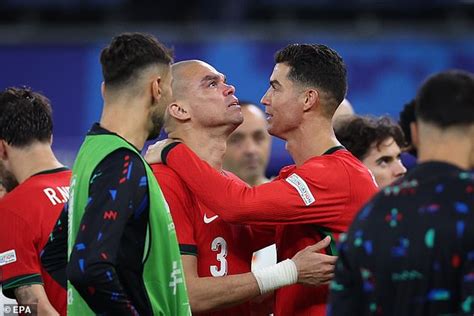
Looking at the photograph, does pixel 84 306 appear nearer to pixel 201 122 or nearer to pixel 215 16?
pixel 201 122

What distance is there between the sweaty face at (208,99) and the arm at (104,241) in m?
1.29

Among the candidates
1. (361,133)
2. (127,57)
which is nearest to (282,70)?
(127,57)

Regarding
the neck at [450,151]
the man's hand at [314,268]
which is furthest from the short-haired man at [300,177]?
the neck at [450,151]

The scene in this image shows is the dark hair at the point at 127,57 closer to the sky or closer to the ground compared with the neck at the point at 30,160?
closer to the sky

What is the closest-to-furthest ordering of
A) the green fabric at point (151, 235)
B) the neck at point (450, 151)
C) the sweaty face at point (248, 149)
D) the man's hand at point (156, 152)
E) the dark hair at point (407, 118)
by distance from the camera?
the neck at point (450, 151) < the green fabric at point (151, 235) < the man's hand at point (156, 152) < the dark hair at point (407, 118) < the sweaty face at point (248, 149)

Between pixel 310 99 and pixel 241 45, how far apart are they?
810 cm

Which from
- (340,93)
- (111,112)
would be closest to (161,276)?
(111,112)

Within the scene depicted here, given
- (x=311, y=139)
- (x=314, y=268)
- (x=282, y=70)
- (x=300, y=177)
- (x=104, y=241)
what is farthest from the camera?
(x=282, y=70)

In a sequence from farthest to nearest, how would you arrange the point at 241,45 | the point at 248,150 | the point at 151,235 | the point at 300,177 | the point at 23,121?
the point at 241,45
the point at 248,150
the point at 23,121
the point at 300,177
the point at 151,235

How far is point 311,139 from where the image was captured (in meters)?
4.88

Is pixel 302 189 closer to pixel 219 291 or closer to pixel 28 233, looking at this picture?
pixel 219 291

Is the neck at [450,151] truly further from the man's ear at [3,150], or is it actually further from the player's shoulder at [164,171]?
the man's ear at [3,150]

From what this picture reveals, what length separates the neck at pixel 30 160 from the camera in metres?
5.31

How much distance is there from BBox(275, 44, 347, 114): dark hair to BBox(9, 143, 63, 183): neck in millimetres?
1417
